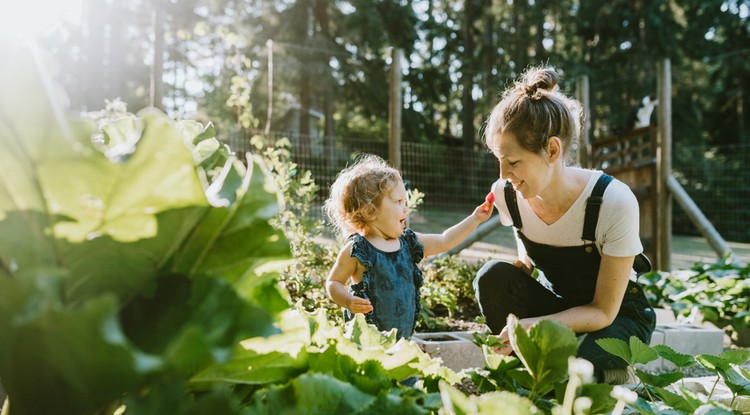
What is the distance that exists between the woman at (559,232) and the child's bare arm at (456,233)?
0.51 feet

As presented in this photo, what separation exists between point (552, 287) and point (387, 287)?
0.72 m

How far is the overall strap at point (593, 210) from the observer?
2.20 metres

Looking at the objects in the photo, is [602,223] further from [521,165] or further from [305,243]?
[305,243]

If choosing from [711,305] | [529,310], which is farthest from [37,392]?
[711,305]

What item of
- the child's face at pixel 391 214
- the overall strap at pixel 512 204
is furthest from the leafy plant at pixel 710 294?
the child's face at pixel 391 214

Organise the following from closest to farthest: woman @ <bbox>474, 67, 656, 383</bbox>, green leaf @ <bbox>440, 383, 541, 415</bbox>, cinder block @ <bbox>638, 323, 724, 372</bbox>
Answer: green leaf @ <bbox>440, 383, 541, 415</bbox>, woman @ <bbox>474, 67, 656, 383</bbox>, cinder block @ <bbox>638, 323, 724, 372</bbox>

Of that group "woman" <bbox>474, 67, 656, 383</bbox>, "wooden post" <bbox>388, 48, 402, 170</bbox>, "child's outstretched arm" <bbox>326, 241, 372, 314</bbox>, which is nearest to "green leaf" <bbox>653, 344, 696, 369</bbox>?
"woman" <bbox>474, 67, 656, 383</bbox>

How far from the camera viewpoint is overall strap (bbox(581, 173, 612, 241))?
2.20 m

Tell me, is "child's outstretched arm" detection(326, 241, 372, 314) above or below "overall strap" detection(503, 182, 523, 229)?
below

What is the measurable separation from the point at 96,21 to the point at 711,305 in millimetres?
24229

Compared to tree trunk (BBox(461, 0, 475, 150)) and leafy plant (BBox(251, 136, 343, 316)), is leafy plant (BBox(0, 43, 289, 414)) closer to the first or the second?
leafy plant (BBox(251, 136, 343, 316))

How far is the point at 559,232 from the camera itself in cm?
233

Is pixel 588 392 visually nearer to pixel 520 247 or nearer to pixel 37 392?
pixel 37 392

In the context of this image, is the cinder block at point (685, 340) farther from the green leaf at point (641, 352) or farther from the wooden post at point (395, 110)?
the green leaf at point (641, 352)
